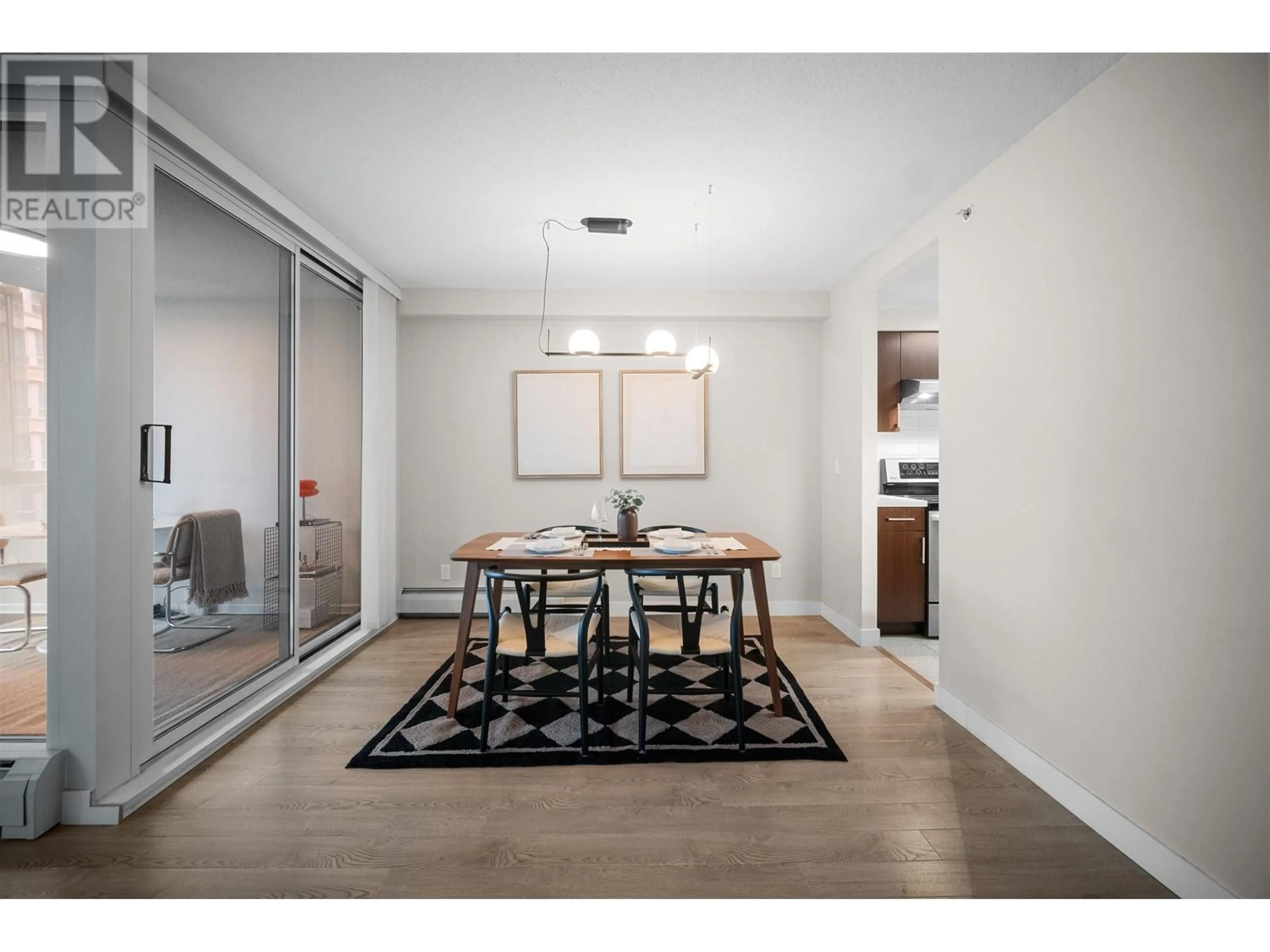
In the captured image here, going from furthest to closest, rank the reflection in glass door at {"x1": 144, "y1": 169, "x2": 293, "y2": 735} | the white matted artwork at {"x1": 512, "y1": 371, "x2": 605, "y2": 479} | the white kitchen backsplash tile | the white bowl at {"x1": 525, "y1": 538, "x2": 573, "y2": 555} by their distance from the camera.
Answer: the white kitchen backsplash tile, the white matted artwork at {"x1": 512, "y1": 371, "x2": 605, "y2": 479}, the white bowl at {"x1": 525, "y1": 538, "x2": 573, "y2": 555}, the reflection in glass door at {"x1": 144, "y1": 169, "x2": 293, "y2": 735}

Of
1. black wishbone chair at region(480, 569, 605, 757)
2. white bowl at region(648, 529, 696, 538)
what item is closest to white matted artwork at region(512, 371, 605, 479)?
white bowl at region(648, 529, 696, 538)

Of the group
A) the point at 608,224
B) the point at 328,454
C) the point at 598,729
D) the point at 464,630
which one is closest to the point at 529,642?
the point at 464,630

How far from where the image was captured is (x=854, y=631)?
165 inches

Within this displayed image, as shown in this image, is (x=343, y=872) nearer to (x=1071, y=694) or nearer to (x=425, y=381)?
(x=1071, y=694)

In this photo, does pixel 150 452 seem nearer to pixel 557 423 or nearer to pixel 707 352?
pixel 707 352

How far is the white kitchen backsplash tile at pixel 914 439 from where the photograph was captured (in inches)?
200

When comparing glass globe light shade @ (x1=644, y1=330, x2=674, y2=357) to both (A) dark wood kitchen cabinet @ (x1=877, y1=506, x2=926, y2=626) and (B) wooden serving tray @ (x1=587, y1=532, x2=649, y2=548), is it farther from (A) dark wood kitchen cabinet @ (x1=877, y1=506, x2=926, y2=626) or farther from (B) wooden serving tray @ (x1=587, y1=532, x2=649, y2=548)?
(A) dark wood kitchen cabinet @ (x1=877, y1=506, x2=926, y2=626)

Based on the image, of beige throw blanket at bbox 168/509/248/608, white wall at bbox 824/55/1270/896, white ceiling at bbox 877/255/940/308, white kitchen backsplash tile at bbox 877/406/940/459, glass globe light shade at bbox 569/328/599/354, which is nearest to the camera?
white wall at bbox 824/55/1270/896

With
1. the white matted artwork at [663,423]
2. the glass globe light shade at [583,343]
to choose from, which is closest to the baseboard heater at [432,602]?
the white matted artwork at [663,423]

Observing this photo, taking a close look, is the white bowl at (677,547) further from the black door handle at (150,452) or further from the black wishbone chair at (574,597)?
the black door handle at (150,452)

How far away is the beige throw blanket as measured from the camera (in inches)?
102

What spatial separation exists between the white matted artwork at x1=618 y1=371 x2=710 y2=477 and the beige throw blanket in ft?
8.96
